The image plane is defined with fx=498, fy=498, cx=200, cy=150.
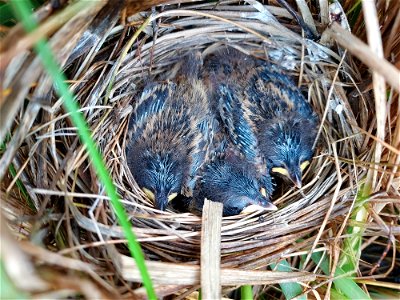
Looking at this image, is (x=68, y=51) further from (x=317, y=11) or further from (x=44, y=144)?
(x=317, y=11)

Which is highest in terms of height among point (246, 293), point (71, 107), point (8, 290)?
point (71, 107)

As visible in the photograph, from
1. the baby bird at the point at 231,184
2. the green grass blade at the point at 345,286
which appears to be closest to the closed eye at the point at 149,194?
the baby bird at the point at 231,184

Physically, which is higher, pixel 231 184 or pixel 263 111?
pixel 263 111

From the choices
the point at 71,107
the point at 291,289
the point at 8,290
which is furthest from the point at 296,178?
the point at 8,290

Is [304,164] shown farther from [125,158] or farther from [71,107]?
[71,107]

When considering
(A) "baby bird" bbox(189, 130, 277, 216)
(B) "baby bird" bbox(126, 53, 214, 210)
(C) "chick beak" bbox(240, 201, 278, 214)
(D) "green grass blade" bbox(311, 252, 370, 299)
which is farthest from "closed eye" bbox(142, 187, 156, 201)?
(D) "green grass blade" bbox(311, 252, 370, 299)

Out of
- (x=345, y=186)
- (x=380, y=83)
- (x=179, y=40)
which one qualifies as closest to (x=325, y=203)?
(x=345, y=186)

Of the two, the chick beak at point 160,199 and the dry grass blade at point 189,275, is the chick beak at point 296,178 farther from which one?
the chick beak at point 160,199

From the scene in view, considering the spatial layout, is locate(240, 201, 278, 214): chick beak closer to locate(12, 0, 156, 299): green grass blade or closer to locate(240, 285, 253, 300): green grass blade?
locate(240, 285, 253, 300): green grass blade
